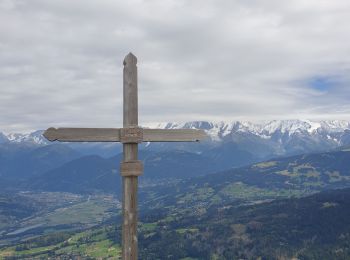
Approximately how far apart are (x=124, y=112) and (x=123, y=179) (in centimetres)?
193

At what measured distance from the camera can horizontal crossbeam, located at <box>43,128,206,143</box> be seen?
1277 cm

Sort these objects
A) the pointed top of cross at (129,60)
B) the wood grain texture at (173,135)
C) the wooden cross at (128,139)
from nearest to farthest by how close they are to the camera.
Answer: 1. the wooden cross at (128,139)
2. the pointed top of cross at (129,60)
3. the wood grain texture at (173,135)

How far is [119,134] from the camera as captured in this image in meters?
13.4

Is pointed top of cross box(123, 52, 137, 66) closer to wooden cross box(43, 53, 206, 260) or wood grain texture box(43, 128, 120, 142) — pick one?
wooden cross box(43, 53, 206, 260)

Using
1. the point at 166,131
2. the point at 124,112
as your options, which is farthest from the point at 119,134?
the point at 166,131

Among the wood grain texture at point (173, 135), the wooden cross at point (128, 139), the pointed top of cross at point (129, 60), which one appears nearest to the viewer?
the wooden cross at point (128, 139)

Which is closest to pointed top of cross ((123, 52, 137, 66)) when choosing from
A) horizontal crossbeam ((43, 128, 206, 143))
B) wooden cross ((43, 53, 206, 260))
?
wooden cross ((43, 53, 206, 260))

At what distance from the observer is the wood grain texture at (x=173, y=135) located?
14023mm

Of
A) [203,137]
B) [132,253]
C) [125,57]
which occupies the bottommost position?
[132,253]

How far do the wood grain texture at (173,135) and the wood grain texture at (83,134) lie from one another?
99cm

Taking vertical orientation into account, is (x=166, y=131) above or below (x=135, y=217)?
above

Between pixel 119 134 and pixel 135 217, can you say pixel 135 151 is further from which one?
pixel 135 217

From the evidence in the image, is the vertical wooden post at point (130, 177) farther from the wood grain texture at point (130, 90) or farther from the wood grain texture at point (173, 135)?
the wood grain texture at point (173, 135)

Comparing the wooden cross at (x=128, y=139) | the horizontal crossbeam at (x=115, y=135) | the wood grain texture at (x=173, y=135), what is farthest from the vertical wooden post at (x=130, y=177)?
the wood grain texture at (x=173, y=135)
